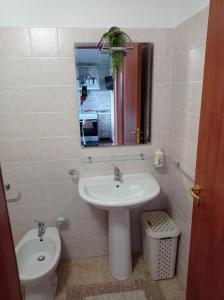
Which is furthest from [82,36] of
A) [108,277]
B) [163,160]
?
[108,277]

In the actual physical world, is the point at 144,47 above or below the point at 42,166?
above

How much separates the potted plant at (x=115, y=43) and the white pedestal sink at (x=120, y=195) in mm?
893

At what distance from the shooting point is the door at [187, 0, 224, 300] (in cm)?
91

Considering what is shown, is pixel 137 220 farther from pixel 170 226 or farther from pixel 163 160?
pixel 163 160

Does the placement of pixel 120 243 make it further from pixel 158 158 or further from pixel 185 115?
pixel 185 115

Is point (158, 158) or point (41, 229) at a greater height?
point (158, 158)

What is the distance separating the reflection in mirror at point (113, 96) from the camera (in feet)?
5.36

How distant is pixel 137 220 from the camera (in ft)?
6.68

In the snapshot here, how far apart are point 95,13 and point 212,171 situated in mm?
1319

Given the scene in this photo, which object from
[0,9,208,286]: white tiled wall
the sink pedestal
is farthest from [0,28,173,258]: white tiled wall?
the sink pedestal

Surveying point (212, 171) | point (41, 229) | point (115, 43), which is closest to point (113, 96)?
point (115, 43)

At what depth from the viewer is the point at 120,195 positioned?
1776mm

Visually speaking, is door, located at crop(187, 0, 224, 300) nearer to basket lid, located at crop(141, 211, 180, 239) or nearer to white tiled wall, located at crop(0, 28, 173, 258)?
basket lid, located at crop(141, 211, 180, 239)

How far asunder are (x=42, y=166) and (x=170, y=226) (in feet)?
3.74
